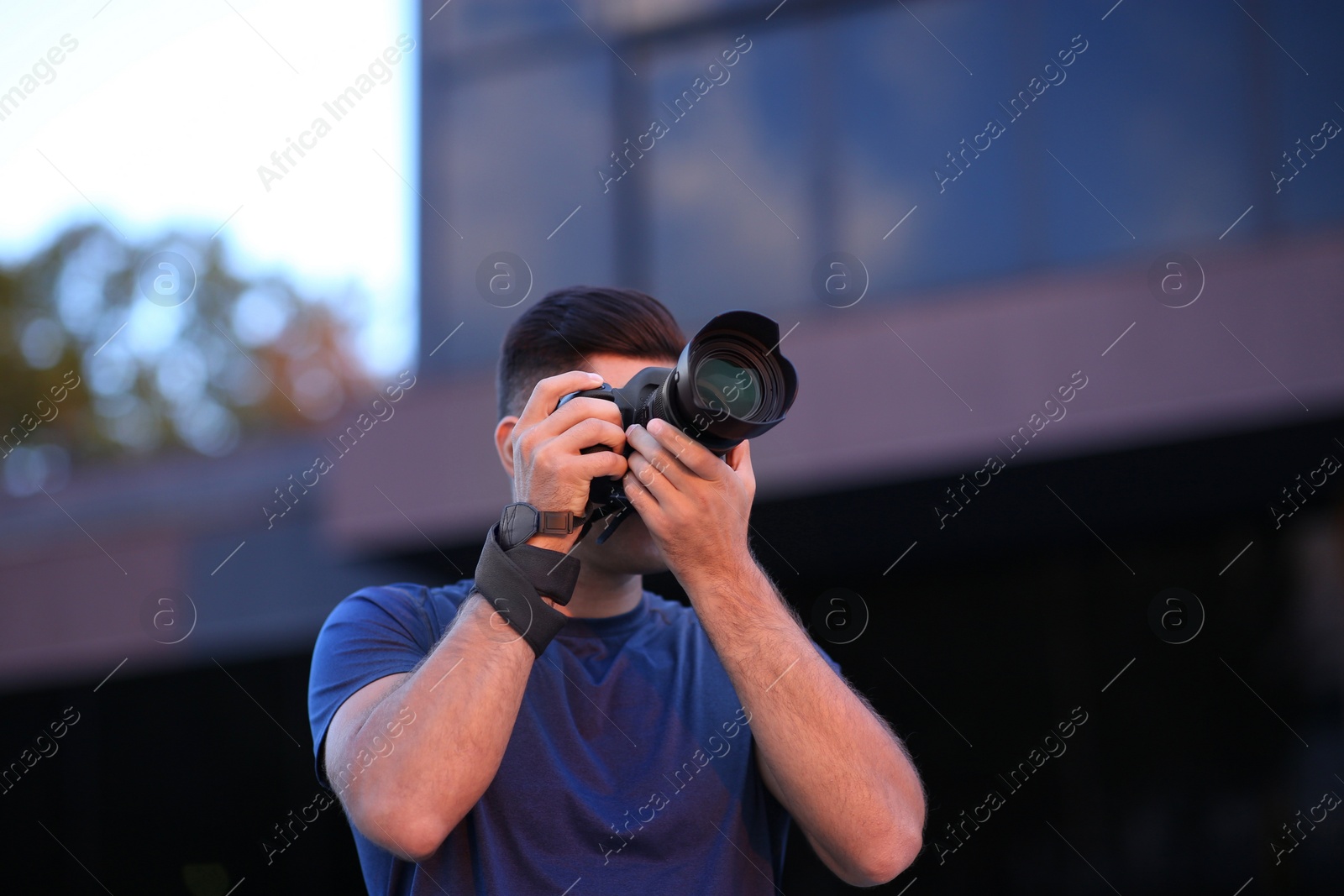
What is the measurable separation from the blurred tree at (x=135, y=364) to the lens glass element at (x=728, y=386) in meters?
10.8

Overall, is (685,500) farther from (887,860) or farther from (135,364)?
(135,364)

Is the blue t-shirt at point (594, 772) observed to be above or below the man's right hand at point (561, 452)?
below

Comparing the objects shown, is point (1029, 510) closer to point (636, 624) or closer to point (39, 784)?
point (636, 624)

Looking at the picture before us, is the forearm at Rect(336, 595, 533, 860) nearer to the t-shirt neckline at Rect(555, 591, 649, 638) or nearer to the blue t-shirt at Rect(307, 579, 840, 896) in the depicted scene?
the blue t-shirt at Rect(307, 579, 840, 896)

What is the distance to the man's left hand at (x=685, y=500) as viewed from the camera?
4.75 feet

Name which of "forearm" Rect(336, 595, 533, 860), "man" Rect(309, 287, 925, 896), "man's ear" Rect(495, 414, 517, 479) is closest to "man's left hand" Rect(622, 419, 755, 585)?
"man" Rect(309, 287, 925, 896)

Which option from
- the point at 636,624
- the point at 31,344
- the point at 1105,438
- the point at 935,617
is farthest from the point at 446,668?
the point at 31,344

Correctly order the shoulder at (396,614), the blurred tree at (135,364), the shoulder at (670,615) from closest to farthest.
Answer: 1. the shoulder at (396,614)
2. the shoulder at (670,615)
3. the blurred tree at (135,364)

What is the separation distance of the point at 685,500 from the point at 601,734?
37cm

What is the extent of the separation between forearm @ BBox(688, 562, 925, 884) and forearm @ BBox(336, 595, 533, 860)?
27 centimetres

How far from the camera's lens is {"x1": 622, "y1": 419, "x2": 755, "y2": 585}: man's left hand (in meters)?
1.45

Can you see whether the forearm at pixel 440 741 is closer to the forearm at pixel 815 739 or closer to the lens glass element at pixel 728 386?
the forearm at pixel 815 739

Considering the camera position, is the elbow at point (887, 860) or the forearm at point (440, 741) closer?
the forearm at point (440, 741)

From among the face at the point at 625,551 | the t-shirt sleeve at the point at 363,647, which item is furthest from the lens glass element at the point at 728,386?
the t-shirt sleeve at the point at 363,647
